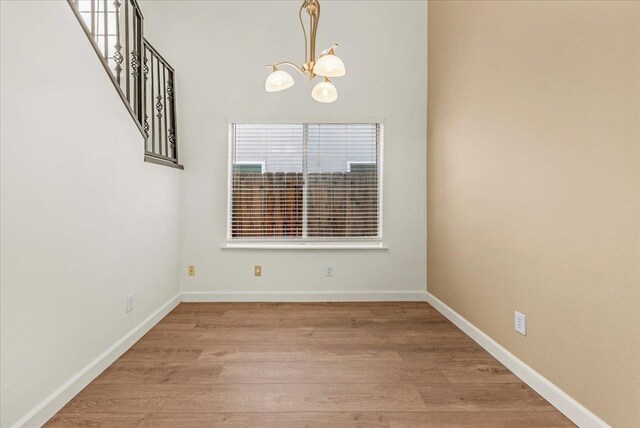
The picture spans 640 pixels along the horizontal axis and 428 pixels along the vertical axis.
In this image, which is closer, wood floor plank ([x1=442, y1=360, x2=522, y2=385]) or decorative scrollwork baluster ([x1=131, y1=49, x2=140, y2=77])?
wood floor plank ([x1=442, y1=360, x2=522, y2=385])

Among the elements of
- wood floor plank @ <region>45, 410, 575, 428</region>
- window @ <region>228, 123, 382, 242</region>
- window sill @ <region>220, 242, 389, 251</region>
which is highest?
window @ <region>228, 123, 382, 242</region>

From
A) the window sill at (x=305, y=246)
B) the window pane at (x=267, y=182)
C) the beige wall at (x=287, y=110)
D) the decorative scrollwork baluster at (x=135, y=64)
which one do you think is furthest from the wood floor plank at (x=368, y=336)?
the decorative scrollwork baluster at (x=135, y=64)

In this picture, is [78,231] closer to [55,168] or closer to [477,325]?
[55,168]

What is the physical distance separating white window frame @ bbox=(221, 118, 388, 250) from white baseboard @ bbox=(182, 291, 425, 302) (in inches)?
20.1

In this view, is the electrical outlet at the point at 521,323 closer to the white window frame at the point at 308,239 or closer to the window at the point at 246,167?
the white window frame at the point at 308,239

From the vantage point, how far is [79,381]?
6.31 feet

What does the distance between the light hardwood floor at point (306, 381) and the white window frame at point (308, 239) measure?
35.9 inches

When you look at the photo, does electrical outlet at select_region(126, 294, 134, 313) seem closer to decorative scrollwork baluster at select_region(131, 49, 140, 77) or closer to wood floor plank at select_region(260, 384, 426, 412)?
wood floor plank at select_region(260, 384, 426, 412)

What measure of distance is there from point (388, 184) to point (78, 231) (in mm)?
2888

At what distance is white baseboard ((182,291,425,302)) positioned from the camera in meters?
3.70

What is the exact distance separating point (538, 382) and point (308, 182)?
272 centimetres

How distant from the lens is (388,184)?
3.80m

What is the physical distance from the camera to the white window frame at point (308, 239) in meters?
3.74

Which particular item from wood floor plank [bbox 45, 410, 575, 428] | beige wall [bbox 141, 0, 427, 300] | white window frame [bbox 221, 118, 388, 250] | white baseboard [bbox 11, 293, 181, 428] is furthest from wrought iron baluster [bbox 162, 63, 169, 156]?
wood floor plank [bbox 45, 410, 575, 428]
